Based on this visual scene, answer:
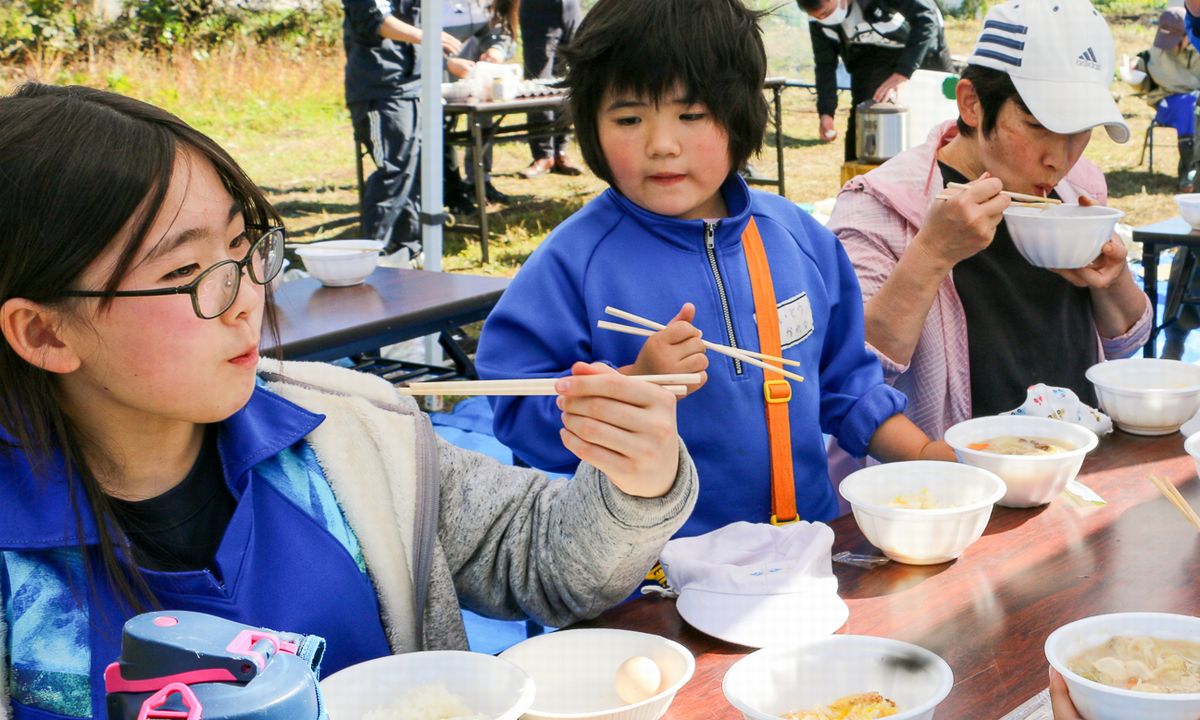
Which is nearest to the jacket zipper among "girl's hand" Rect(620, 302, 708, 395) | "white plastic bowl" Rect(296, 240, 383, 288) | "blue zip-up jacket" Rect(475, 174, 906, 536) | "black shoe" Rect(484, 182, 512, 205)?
"blue zip-up jacket" Rect(475, 174, 906, 536)

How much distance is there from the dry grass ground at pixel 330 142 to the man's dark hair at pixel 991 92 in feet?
16.2

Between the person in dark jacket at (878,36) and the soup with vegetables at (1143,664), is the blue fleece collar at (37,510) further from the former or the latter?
the person in dark jacket at (878,36)

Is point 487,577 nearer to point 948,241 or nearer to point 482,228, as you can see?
point 948,241

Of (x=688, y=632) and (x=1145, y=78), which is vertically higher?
(x=1145, y=78)

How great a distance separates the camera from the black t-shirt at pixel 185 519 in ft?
4.15

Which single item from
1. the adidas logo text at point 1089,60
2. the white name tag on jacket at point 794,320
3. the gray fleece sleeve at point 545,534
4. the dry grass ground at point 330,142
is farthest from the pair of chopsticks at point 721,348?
the dry grass ground at point 330,142

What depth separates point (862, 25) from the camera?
22.1ft

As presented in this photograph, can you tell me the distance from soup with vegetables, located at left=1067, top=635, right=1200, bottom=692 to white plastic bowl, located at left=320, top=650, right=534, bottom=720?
0.56 meters

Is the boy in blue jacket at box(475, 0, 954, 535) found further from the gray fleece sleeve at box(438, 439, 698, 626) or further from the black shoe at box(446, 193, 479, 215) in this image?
the black shoe at box(446, 193, 479, 215)

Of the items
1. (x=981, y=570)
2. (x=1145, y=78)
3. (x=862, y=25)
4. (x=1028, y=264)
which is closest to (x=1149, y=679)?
(x=981, y=570)

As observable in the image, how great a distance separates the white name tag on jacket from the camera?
1929 millimetres

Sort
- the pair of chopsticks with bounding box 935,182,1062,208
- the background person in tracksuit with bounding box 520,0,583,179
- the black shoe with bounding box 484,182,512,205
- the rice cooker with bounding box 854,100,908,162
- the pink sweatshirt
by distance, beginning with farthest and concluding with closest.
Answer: the black shoe with bounding box 484,182,512,205 < the background person in tracksuit with bounding box 520,0,583,179 < the rice cooker with bounding box 854,100,908,162 < the pink sweatshirt < the pair of chopsticks with bounding box 935,182,1062,208

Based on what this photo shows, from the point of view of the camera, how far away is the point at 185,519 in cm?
130

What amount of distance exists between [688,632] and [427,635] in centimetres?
33
